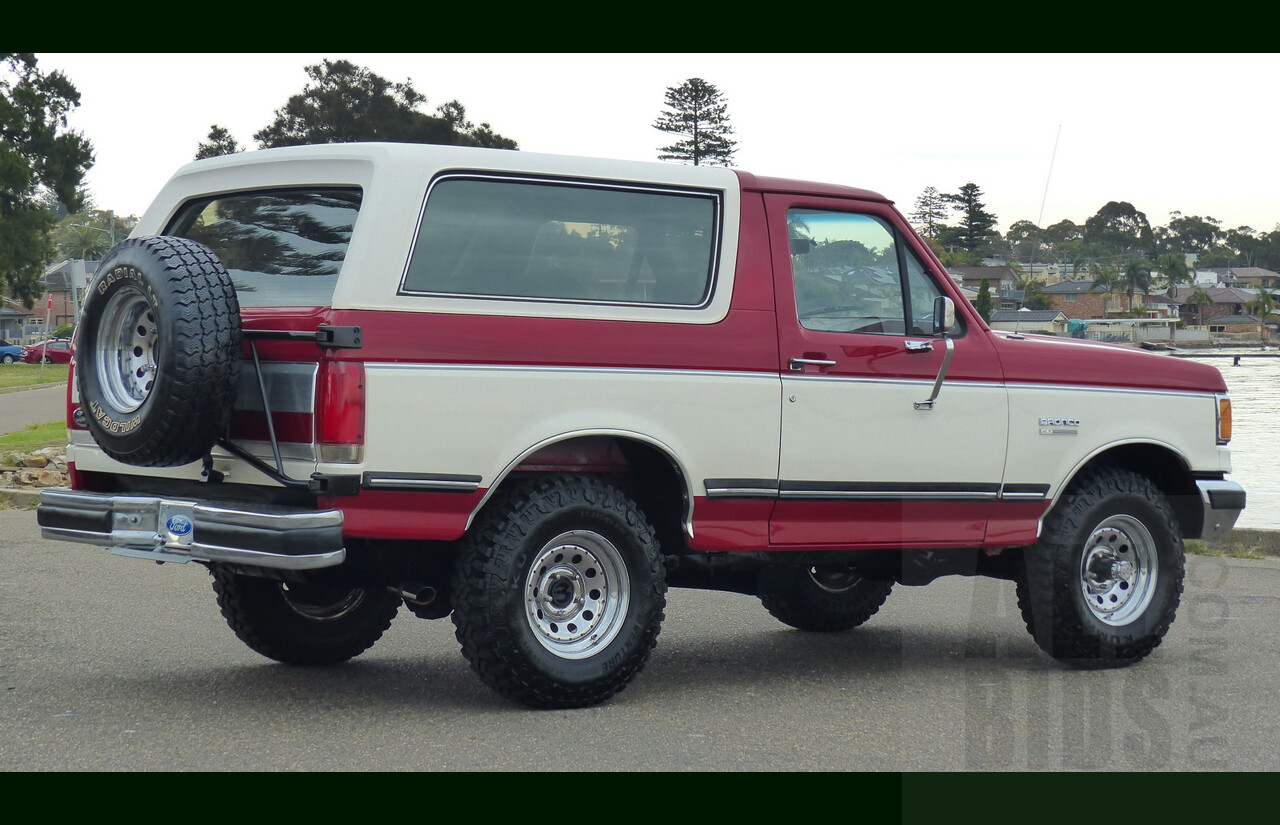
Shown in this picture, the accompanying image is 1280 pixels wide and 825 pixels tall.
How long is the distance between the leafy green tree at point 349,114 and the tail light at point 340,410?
5780 centimetres

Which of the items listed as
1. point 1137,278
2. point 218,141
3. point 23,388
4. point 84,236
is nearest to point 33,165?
point 218,141

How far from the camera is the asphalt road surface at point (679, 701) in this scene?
517cm

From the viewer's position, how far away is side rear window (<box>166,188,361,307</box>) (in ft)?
19.0

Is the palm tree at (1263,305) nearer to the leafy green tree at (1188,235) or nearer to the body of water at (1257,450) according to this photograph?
the leafy green tree at (1188,235)

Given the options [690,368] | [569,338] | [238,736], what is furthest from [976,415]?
[238,736]

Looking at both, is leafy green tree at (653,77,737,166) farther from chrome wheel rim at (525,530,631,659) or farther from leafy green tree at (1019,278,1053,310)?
chrome wheel rim at (525,530,631,659)

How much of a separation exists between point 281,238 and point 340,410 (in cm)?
110

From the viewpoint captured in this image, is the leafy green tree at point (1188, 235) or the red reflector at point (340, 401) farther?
the leafy green tree at point (1188, 235)

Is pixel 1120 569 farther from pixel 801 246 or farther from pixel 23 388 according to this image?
pixel 23 388

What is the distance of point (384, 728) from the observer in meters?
5.54

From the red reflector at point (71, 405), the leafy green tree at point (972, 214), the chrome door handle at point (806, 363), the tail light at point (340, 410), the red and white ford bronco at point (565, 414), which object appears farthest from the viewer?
the leafy green tree at point (972, 214)

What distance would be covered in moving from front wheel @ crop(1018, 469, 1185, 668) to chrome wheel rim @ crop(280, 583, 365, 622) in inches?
124

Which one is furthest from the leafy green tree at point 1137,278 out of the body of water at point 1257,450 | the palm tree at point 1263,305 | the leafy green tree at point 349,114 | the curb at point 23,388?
the curb at point 23,388

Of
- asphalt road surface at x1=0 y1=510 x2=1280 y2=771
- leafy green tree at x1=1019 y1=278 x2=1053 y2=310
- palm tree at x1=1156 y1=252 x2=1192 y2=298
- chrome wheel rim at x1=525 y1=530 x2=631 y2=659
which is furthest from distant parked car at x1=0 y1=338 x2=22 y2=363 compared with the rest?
palm tree at x1=1156 y1=252 x2=1192 y2=298
